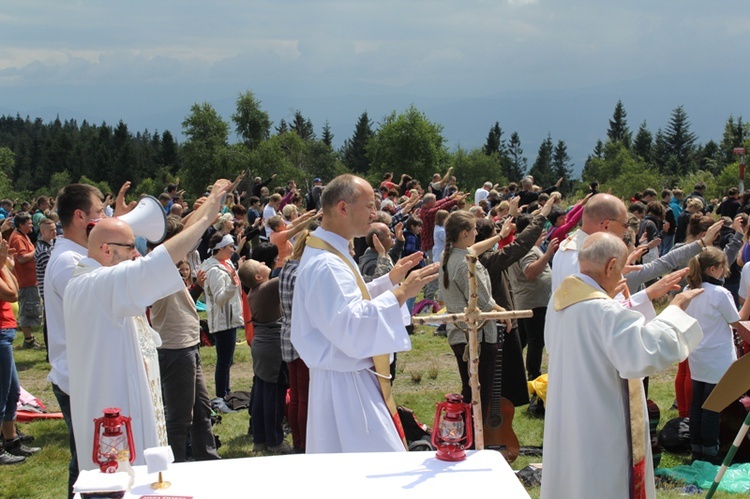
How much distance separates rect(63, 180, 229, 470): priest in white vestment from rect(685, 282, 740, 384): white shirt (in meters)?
4.62

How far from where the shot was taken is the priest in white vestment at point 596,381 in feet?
13.7

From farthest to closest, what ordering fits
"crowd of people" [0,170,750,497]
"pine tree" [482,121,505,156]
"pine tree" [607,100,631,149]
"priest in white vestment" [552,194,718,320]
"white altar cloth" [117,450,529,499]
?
1. "pine tree" [607,100,631,149]
2. "pine tree" [482,121,505,156]
3. "priest in white vestment" [552,194,718,320]
4. "crowd of people" [0,170,750,497]
5. "white altar cloth" [117,450,529,499]

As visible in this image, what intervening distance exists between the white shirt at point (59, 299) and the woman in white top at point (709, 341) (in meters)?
4.96

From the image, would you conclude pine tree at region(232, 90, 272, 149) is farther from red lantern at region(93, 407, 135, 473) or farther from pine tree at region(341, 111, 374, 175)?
red lantern at region(93, 407, 135, 473)

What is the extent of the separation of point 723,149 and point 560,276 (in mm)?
80828

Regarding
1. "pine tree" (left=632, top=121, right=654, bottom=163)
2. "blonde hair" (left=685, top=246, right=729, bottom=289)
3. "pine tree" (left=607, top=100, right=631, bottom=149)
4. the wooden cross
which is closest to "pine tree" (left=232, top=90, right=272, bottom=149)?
"pine tree" (left=632, top=121, right=654, bottom=163)

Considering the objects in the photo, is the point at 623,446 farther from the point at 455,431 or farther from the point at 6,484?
the point at 6,484

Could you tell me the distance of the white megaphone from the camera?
14.4 feet

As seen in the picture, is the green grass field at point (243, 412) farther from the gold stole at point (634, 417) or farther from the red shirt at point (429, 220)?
the red shirt at point (429, 220)

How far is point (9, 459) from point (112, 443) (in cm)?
489

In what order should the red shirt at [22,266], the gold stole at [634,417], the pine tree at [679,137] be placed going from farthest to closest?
the pine tree at [679,137] < the red shirt at [22,266] < the gold stole at [634,417]

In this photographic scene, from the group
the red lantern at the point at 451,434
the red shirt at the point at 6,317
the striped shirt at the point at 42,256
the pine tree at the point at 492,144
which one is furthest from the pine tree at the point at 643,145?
the red lantern at the point at 451,434

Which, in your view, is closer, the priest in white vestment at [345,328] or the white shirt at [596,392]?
the priest in white vestment at [345,328]

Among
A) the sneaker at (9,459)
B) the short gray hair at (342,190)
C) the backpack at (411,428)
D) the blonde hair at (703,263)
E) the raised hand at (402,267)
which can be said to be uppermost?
the short gray hair at (342,190)
